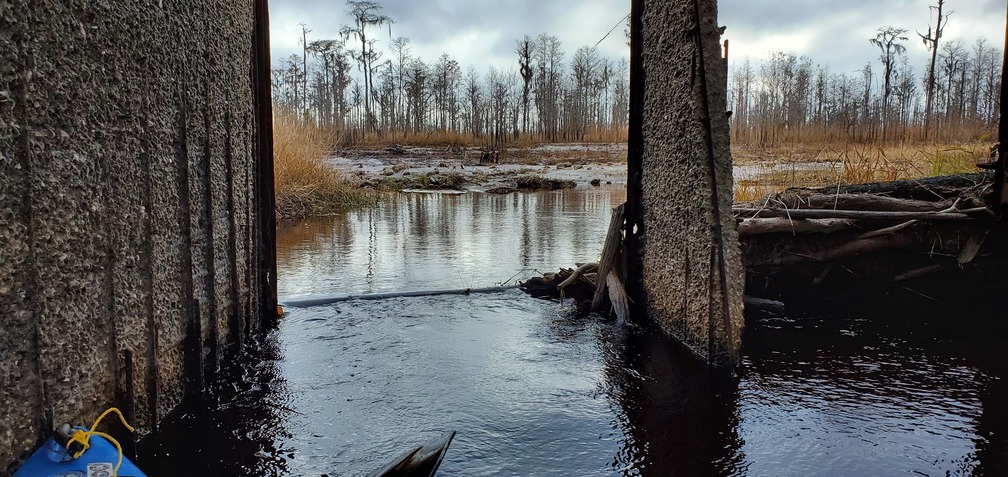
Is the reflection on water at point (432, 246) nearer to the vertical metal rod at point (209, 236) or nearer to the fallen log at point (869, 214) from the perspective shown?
the vertical metal rod at point (209, 236)

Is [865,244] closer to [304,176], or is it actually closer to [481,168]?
[304,176]

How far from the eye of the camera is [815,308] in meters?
5.88

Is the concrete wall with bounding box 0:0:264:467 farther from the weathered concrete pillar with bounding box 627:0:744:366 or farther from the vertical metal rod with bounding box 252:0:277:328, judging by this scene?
the weathered concrete pillar with bounding box 627:0:744:366

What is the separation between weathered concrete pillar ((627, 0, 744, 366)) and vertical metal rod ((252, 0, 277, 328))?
292 centimetres

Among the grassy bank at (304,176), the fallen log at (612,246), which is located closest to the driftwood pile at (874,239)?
the fallen log at (612,246)

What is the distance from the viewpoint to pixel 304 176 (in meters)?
14.1

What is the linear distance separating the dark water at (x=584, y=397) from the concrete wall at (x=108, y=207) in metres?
0.50

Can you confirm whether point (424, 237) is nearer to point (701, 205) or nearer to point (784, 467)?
point (701, 205)

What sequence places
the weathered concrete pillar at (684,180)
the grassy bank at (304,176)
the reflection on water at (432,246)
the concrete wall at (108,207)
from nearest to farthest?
the concrete wall at (108,207), the weathered concrete pillar at (684,180), the reflection on water at (432,246), the grassy bank at (304,176)

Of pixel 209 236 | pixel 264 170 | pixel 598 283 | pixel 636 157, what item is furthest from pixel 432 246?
pixel 209 236

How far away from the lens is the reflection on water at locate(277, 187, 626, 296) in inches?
278

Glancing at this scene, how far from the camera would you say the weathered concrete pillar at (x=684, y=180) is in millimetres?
4203

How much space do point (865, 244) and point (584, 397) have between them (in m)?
3.05

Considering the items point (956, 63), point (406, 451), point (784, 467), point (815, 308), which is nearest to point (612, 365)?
point (784, 467)
